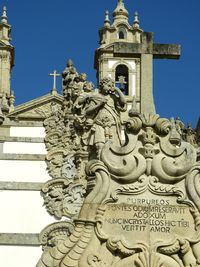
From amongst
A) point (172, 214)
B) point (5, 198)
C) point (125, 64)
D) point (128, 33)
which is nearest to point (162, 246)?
point (172, 214)

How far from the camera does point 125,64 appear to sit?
49.6 meters

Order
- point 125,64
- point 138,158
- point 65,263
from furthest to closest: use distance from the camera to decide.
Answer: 1. point 125,64
2. point 138,158
3. point 65,263

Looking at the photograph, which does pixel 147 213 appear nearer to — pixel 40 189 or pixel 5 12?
pixel 40 189

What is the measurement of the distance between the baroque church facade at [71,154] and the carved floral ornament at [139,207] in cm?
2

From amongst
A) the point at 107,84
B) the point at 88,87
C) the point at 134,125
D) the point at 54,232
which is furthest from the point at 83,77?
the point at 134,125

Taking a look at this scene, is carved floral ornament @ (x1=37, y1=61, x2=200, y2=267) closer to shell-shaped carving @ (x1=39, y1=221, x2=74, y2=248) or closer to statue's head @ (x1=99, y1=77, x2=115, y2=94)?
statue's head @ (x1=99, y1=77, x2=115, y2=94)

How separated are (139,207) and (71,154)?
987 cm

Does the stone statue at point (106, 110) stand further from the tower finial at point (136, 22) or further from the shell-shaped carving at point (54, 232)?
the tower finial at point (136, 22)

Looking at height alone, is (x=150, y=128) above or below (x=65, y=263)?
above

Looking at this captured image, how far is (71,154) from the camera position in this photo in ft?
66.7

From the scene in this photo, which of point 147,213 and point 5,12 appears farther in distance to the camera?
point 5,12

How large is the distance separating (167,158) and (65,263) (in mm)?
2130

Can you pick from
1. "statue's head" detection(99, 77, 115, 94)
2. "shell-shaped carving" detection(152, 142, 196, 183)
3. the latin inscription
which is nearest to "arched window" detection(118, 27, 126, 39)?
"statue's head" detection(99, 77, 115, 94)

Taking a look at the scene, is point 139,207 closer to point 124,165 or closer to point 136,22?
point 124,165
